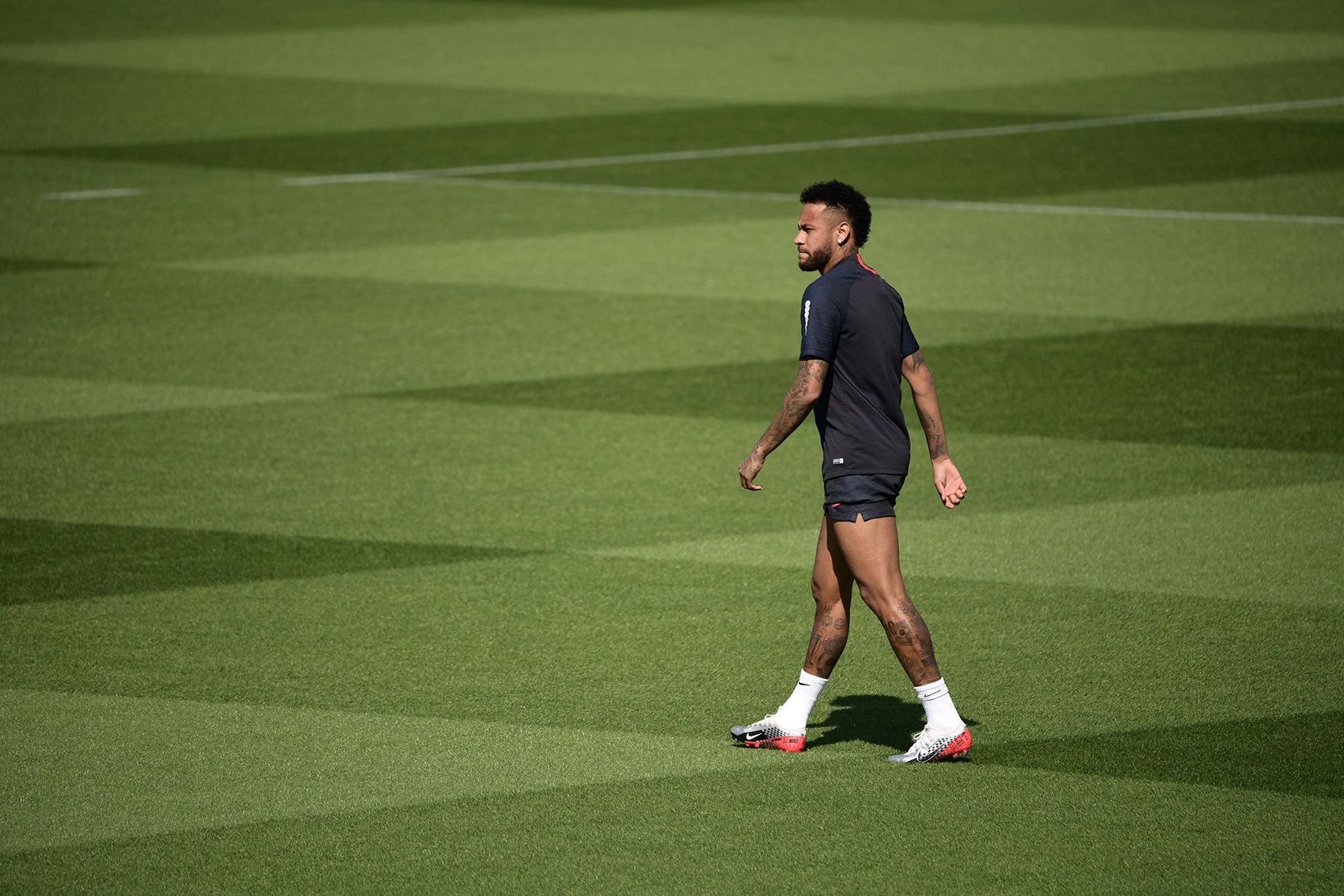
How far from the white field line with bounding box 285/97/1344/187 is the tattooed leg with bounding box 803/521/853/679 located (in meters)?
13.9

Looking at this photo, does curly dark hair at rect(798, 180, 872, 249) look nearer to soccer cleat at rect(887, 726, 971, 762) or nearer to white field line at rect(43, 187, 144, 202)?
soccer cleat at rect(887, 726, 971, 762)

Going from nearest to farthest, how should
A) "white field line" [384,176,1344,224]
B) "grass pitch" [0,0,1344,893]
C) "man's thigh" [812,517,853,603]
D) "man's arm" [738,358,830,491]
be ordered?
"grass pitch" [0,0,1344,893]
"man's arm" [738,358,830,491]
"man's thigh" [812,517,853,603]
"white field line" [384,176,1344,224]

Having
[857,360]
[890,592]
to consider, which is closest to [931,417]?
[857,360]

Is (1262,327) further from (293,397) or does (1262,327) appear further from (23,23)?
(23,23)

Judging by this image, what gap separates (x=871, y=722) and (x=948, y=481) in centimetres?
116

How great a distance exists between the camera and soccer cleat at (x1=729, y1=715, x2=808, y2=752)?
6852mm

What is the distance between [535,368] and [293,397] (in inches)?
70.8

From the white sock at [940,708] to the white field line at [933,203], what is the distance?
12.0 meters

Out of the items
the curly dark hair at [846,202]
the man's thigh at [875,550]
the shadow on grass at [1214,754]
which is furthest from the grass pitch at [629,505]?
the curly dark hair at [846,202]

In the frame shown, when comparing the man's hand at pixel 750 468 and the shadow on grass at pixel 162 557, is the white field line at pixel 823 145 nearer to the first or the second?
the shadow on grass at pixel 162 557

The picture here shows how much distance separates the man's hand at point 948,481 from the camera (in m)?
6.67

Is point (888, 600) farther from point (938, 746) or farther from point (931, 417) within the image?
point (931, 417)

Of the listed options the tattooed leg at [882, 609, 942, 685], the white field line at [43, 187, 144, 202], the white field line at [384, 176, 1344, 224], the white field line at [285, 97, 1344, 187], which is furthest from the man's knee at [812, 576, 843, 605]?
the white field line at [43, 187, 144, 202]

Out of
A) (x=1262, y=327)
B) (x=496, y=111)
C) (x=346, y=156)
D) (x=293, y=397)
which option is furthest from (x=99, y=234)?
(x=1262, y=327)
